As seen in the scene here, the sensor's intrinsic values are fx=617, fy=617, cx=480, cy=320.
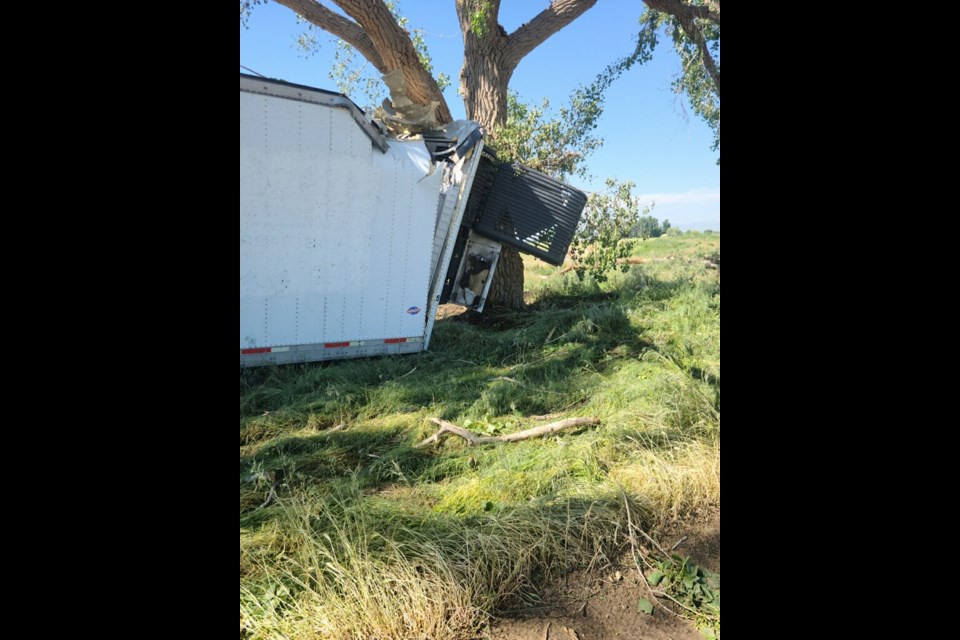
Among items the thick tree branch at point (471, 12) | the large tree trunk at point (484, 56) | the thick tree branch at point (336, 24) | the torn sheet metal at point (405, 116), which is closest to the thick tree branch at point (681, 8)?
the large tree trunk at point (484, 56)

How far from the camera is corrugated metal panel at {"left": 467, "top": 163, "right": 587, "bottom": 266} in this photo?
27.5 feet

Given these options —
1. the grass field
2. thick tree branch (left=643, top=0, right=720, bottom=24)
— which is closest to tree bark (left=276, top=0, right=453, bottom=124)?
thick tree branch (left=643, top=0, right=720, bottom=24)

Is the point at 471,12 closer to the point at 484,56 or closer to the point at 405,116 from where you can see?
the point at 484,56

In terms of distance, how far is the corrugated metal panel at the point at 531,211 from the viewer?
27.5ft

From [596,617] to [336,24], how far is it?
9803 millimetres

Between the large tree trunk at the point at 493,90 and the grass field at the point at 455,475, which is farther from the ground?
the large tree trunk at the point at 493,90

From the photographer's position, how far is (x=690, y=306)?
851 centimetres

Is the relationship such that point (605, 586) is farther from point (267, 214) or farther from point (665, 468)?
point (267, 214)

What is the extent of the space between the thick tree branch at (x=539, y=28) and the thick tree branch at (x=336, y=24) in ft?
7.48

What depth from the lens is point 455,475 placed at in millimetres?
4152

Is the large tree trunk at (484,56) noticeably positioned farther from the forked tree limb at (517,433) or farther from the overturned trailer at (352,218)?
the forked tree limb at (517,433)

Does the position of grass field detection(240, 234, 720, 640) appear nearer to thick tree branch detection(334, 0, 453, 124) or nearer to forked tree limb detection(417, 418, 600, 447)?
forked tree limb detection(417, 418, 600, 447)
